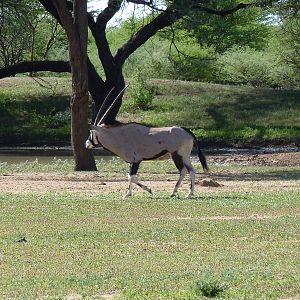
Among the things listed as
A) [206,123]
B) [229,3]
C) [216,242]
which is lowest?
[206,123]

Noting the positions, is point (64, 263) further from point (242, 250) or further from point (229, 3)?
point (229, 3)

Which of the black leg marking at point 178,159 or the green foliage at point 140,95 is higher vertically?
the black leg marking at point 178,159

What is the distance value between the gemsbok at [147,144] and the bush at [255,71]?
140ft

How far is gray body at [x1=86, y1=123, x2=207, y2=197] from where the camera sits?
18047 mm

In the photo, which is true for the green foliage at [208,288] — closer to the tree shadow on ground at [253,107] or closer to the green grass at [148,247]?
the green grass at [148,247]

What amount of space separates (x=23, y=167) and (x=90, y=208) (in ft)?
43.3

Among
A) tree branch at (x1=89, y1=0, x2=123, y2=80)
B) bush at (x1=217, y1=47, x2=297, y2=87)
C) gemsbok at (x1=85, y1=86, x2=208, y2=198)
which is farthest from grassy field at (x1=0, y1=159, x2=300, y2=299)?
bush at (x1=217, y1=47, x2=297, y2=87)

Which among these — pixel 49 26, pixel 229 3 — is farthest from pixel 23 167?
pixel 49 26

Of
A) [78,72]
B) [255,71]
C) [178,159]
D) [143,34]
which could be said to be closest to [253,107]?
[255,71]

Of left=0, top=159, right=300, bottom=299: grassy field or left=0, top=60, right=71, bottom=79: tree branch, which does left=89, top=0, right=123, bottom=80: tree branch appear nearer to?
left=0, top=60, right=71, bottom=79: tree branch

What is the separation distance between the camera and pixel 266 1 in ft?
104

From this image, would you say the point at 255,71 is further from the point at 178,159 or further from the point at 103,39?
the point at 178,159

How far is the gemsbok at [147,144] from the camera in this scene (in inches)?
711

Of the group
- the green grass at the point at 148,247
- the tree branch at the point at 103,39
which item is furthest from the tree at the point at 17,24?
the green grass at the point at 148,247
